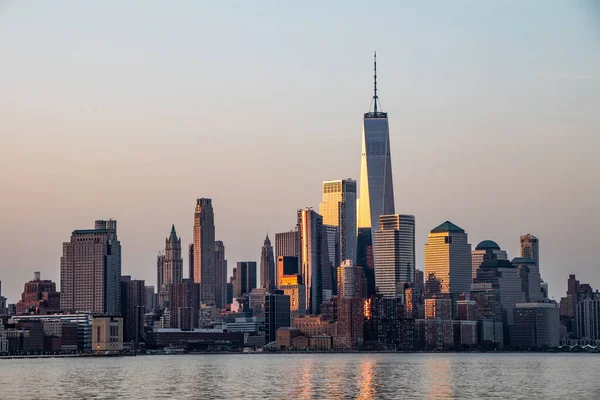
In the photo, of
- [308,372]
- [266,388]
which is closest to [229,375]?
[308,372]

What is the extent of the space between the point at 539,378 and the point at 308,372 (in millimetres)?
37765

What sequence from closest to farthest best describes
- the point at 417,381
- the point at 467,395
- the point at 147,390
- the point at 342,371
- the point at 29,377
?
the point at 467,395 < the point at 147,390 < the point at 417,381 < the point at 29,377 < the point at 342,371

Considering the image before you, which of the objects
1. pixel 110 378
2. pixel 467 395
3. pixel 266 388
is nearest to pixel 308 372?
pixel 110 378

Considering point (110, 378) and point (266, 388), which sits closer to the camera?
point (266, 388)

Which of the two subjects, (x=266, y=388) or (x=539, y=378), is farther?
(x=539, y=378)

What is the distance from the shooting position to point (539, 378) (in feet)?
553

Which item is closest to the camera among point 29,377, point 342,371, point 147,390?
point 147,390

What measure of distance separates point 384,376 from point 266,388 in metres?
34.6

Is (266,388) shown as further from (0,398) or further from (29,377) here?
(29,377)

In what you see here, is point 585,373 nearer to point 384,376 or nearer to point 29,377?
point 384,376

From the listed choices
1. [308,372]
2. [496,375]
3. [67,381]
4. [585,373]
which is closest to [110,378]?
[67,381]

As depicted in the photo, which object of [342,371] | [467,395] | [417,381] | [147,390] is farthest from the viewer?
[342,371]

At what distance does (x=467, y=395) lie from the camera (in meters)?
127

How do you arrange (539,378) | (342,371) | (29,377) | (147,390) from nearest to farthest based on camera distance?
(147,390)
(539,378)
(29,377)
(342,371)
